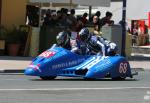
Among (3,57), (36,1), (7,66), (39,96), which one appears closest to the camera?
(39,96)

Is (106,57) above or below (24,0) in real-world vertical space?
below

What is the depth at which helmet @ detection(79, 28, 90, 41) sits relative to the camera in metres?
18.9

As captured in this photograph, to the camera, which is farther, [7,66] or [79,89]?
[7,66]

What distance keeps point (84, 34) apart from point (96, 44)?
0.51 meters

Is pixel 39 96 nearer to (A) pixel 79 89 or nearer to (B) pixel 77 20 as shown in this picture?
(A) pixel 79 89

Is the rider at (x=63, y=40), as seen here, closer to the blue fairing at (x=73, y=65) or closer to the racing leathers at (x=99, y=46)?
the blue fairing at (x=73, y=65)

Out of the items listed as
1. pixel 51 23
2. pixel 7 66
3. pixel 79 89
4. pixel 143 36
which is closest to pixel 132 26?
pixel 143 36

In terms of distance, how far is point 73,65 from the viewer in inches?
731

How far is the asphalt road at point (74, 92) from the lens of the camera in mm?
13148

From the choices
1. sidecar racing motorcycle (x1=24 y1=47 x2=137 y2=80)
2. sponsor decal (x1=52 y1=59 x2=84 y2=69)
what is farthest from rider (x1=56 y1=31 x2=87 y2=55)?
sponsor decal (x1=52 y1=59 x2=84 y2=69)

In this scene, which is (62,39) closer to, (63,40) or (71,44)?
(63,40)

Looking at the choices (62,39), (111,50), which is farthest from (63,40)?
(111,50)

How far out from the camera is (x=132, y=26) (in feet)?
181

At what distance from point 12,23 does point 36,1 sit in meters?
1.57
